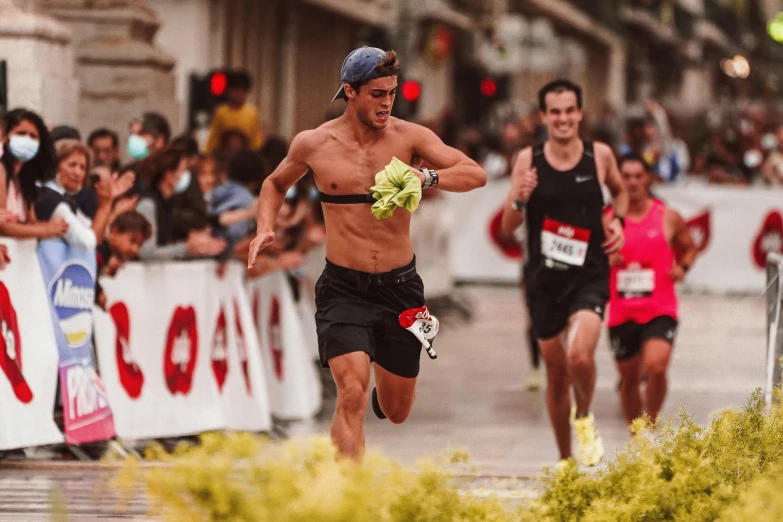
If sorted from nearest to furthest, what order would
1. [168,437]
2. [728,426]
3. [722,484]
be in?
1. [722,484]
2. [728,426]
3. [168,437]

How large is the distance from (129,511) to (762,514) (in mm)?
4013

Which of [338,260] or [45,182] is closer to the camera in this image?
[338,260]

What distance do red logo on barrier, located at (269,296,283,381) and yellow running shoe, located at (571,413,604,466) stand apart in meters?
4.13

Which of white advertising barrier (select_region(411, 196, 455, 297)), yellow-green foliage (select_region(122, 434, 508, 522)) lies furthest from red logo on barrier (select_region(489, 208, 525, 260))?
yellow-green foliage (select_region(122, 434, 508, 522))

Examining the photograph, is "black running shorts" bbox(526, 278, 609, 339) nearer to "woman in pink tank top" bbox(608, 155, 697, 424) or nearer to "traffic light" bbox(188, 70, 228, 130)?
"woman in pink tank top" bbox(608, 155, 697, 424)

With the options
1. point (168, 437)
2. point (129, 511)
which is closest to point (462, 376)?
point (168, 437)

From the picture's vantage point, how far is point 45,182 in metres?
10.4

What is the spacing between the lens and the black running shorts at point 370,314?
781 centimetres

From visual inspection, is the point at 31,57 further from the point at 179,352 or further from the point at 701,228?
the point at 701,228

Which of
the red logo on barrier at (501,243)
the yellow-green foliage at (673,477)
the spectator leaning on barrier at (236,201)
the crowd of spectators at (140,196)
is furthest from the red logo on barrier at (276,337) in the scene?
the red logo on barrier at (501,243)

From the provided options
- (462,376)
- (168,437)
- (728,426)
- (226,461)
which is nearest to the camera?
(226,461)

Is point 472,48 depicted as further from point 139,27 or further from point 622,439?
point 622,439

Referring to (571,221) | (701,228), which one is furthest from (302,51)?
(571,221)

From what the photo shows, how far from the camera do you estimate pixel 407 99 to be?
23.7 meters
